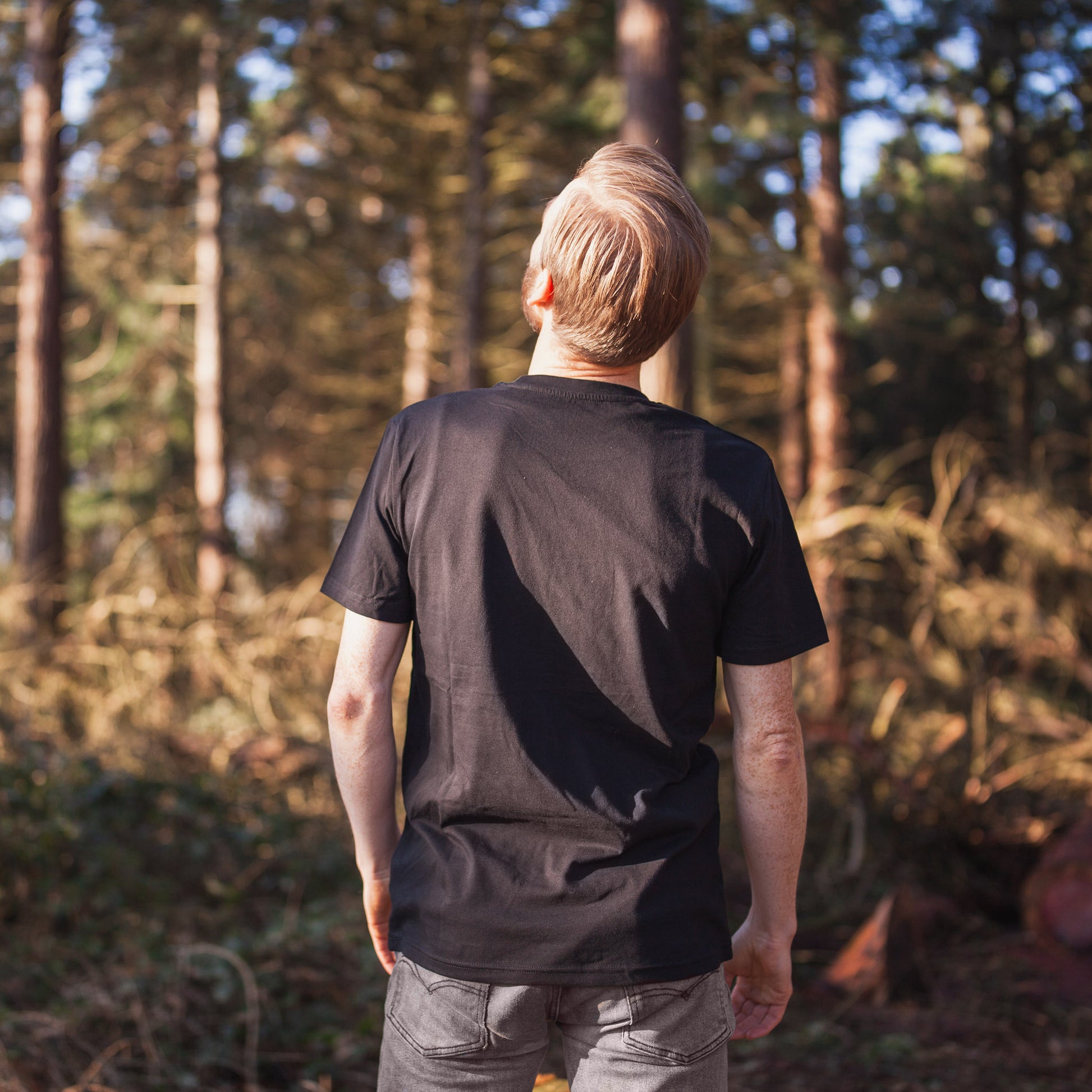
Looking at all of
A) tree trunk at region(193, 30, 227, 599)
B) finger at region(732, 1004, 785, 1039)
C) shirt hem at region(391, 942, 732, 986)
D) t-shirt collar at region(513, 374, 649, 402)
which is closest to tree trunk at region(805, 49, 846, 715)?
tree trunk at region(193, 30, 227, 599)

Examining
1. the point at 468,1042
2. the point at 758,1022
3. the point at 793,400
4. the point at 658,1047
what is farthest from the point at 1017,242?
the point at 468,1042

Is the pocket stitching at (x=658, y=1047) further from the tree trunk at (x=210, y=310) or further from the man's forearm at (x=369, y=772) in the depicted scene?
the tree trunk at (x=210, y=310)

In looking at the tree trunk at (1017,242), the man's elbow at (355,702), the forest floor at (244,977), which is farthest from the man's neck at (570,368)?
the tree trunk at (1017,242)

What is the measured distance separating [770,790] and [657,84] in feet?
16.7

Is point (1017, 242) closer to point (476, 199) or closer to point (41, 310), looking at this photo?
point (476, 199)

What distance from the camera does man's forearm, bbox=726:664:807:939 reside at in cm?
158

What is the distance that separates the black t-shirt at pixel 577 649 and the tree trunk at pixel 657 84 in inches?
167

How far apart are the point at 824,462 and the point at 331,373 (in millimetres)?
10241

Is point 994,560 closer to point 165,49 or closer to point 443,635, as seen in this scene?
point 443,635

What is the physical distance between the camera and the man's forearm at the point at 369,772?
64.2 inches

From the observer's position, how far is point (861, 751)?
5027 mm

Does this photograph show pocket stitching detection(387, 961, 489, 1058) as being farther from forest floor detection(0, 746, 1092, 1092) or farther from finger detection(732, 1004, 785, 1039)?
forest floor detection(0, 746, 1092, 1092)

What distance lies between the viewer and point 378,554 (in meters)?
1.55

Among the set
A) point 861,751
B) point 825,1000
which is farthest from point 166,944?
point 861,751
